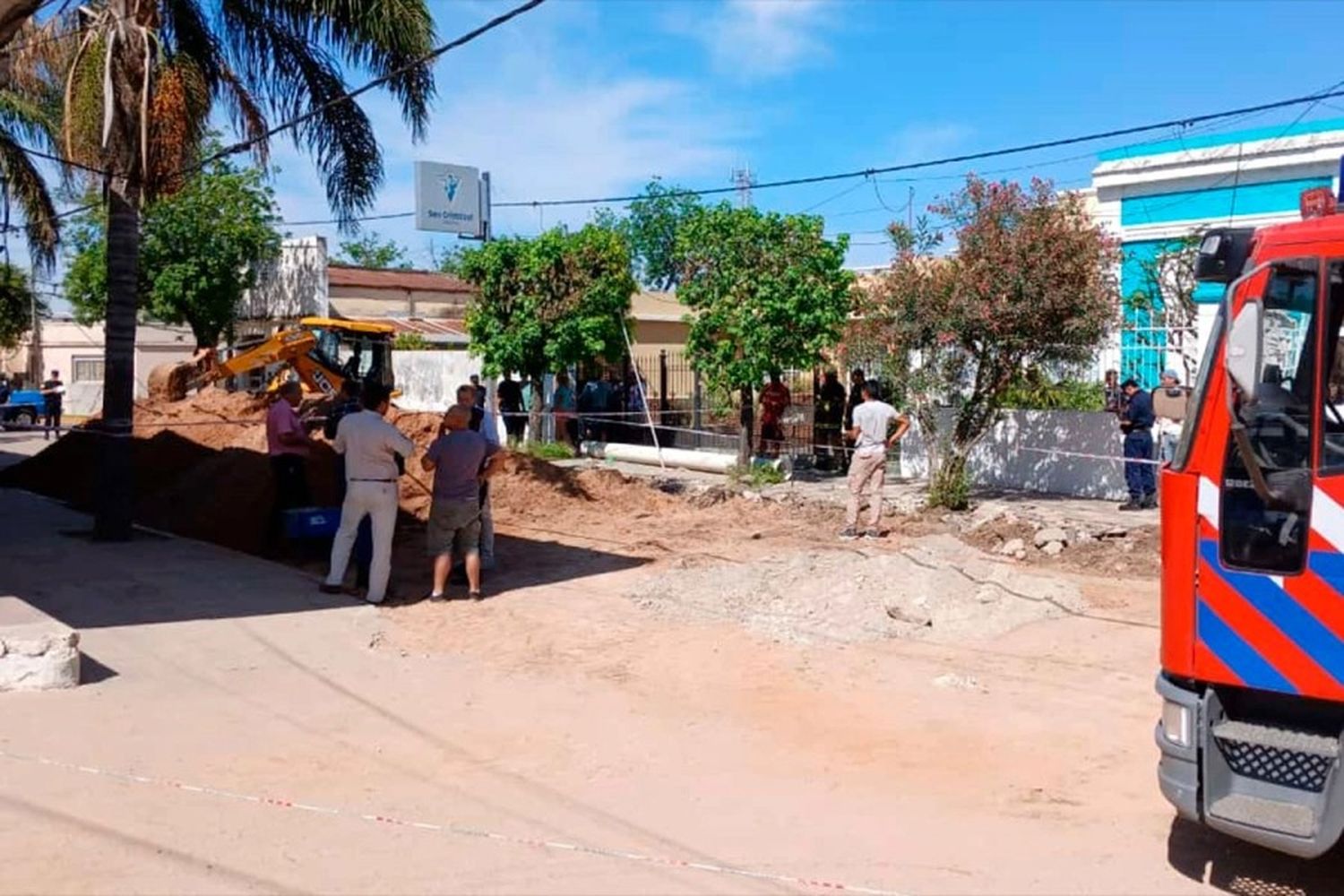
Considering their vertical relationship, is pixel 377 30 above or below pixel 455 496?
above

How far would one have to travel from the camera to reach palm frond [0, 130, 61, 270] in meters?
22.4

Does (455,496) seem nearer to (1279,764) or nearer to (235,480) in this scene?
(235,480)

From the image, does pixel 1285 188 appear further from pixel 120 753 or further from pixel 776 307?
pixel 120 753

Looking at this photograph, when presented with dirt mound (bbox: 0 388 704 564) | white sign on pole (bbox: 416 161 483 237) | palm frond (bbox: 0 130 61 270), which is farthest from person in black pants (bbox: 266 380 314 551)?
white sign on pole (bbox: 416 161 483 237)

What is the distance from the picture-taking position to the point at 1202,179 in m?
20.2

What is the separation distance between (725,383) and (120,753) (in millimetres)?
13926

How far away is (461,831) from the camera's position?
225 inches

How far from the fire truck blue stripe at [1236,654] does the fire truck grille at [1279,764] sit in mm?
225

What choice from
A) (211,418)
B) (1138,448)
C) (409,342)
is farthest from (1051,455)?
(409,342)

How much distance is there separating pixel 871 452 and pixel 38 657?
8773 mm

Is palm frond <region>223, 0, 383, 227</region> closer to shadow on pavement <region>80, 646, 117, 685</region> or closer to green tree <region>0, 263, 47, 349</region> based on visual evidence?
shadow on pavement <region>80, 646, 117, 685</region>

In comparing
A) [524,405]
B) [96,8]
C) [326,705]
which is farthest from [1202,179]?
[326,705]

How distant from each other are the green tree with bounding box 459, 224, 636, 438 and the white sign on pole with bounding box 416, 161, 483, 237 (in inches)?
143

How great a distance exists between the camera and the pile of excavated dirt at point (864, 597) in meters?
9.68
